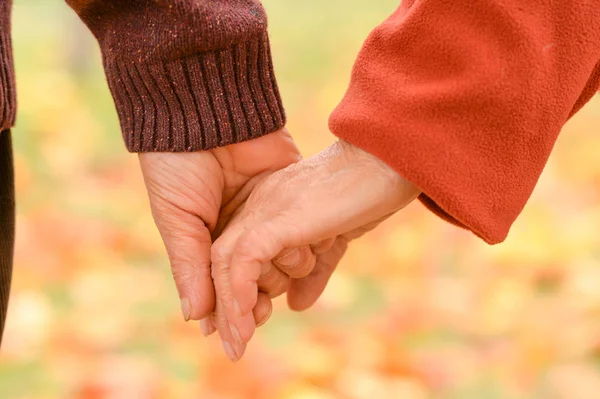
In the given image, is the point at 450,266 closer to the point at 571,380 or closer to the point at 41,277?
the point at 571,380

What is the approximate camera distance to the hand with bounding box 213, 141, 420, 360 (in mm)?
943

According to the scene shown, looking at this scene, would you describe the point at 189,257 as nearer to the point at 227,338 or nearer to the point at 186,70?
the point at 227,338

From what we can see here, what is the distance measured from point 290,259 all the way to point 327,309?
81cm

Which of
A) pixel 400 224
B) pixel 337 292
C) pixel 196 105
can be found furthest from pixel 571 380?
pixel 196 105

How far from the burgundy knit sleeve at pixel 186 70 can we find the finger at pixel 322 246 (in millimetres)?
191

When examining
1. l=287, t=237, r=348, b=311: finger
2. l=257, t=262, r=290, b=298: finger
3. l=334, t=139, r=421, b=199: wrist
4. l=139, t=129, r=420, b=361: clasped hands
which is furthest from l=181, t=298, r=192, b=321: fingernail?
l=334, t=139, r=421, b=199: wrist

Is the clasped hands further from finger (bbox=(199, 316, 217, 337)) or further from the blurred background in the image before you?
the blurred background

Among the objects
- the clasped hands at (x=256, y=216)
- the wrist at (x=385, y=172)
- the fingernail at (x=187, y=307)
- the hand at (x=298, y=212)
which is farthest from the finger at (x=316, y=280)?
the wrist at (x=385, y=172)

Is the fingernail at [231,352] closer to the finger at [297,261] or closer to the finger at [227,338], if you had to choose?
the finger at [227,338]

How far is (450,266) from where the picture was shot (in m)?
2.07

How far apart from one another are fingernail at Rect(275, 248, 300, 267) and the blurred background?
0.54 metres

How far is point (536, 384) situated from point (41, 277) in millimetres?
1216

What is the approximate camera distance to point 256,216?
108 centimetres

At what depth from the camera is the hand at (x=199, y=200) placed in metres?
1.13
